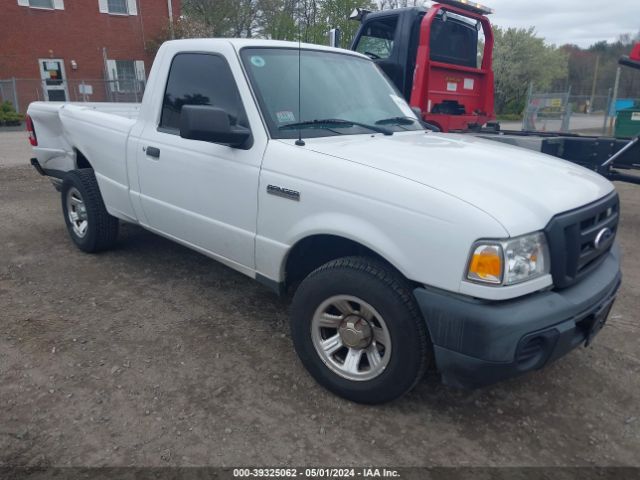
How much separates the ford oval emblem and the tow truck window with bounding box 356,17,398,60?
515 cm

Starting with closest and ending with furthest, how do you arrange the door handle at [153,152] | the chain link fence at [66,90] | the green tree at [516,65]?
the door handle at [153,152] < the chain link fence at [66,90] < the green tree at [516,65]

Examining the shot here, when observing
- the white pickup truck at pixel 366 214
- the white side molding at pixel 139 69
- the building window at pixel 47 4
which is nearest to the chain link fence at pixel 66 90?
the white side molding at pixel 139 69

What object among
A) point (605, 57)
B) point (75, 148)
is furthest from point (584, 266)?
point (605, 57)

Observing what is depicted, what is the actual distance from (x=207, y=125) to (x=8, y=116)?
2089 cm

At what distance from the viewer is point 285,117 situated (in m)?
3.23

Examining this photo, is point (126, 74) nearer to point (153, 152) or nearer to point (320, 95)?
point (153, 152)

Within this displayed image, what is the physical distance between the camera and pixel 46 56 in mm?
22734

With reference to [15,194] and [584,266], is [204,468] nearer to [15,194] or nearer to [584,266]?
[584,266]

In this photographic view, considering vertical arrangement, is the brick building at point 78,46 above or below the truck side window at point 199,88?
above

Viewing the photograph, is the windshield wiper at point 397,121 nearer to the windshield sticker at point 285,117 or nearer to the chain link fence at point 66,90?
the windshield sticker at point 285,117

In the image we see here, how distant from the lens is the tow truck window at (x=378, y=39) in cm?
734

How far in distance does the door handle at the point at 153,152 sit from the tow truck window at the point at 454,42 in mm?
4665

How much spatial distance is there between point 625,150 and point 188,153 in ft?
16.6

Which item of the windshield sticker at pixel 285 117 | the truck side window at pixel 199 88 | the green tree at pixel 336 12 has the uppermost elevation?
the green tree at pixel 336 12
